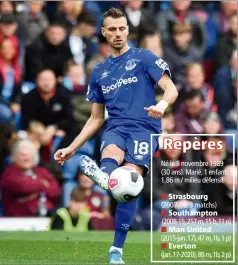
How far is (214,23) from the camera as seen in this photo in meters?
16.0

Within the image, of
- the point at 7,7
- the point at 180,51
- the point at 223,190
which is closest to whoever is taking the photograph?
the point at 223,190

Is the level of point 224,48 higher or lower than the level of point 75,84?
higher

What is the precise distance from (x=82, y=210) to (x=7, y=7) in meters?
3.49

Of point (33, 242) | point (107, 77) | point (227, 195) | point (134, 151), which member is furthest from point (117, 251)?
point (227, 195)

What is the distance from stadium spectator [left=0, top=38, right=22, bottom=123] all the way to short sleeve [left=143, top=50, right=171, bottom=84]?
18.7ft

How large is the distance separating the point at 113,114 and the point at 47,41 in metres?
5.98

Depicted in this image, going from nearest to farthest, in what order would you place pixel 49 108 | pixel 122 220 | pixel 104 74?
pixel 122 220 → pixel 104 74 → pixel 49 108

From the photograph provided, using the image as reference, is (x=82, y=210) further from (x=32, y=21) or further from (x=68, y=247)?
(x=32, y=21)

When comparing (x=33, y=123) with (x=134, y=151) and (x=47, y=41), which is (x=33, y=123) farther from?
(x=134, y=151)

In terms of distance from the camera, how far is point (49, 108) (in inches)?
587

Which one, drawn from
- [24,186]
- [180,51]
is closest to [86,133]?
[24,186]

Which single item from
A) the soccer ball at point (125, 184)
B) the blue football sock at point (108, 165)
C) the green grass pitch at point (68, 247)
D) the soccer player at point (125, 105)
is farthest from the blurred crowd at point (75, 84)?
the soccer ball at point (125, 184)

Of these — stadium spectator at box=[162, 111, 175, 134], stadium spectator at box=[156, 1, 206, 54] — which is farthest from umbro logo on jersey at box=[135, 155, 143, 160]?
stadium spectator at box=[156, 1, 206, 54]

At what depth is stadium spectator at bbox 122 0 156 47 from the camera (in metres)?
15.5
